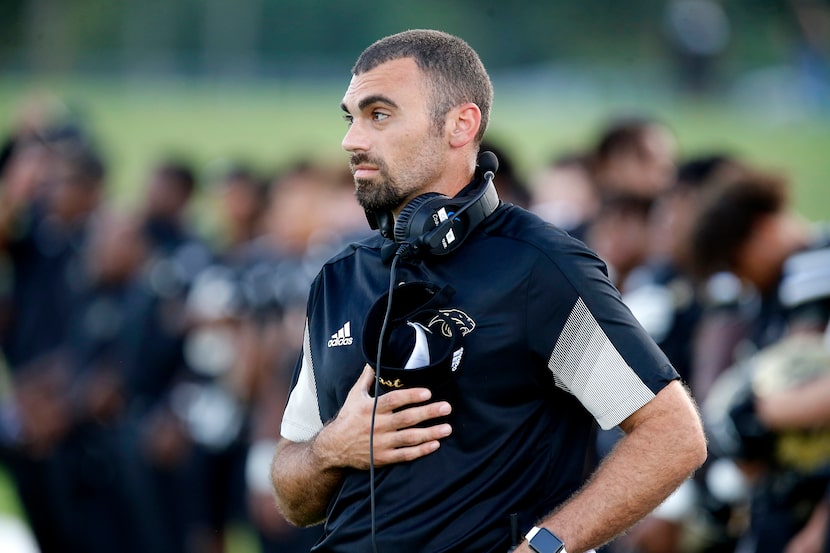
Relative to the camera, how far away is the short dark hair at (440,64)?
153 inches

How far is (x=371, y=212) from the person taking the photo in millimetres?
3971

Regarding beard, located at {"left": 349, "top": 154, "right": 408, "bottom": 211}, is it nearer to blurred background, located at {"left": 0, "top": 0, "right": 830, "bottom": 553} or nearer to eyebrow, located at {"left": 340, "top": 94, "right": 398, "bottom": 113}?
eyebrow, located at {"left": 340, "top": 94, "right": 398, "bottom": 113}

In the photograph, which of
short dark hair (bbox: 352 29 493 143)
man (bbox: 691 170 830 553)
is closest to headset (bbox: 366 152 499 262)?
short dark hair (bbox: 352 29 493 143)

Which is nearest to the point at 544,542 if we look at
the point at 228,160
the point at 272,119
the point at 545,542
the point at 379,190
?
the point at 545,542

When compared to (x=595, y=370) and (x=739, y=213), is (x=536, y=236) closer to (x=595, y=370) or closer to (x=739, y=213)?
(x=595, y=370)

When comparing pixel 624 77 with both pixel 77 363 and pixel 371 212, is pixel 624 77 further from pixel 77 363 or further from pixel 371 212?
pixel 371 212

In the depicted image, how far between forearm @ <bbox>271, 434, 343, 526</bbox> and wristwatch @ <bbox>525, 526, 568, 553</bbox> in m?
0.64

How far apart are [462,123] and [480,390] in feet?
2.60

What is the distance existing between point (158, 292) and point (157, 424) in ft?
3.57

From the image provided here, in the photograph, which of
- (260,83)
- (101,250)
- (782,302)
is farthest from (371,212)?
(260,83)

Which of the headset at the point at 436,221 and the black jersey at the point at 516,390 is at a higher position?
the headset at the point at 436,221

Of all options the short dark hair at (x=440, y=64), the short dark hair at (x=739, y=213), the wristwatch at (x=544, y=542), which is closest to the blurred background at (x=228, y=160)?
the short dark hair at (x=739, y=213)

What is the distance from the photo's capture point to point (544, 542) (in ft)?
11.5

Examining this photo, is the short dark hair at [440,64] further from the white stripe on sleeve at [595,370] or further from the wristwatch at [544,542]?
the wristwatch at [544,542]
